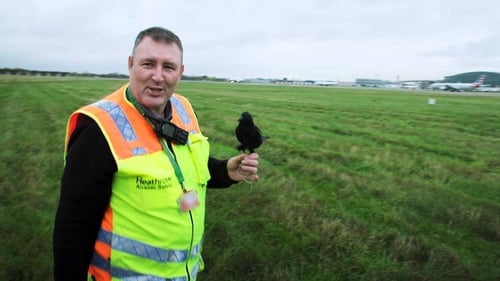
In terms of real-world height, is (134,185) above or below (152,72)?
below

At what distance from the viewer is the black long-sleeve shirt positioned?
1608 mm

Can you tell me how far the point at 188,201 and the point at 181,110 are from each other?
2.26 feet

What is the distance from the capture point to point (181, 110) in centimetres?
227

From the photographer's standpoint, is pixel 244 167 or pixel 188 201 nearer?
pixel 188 201

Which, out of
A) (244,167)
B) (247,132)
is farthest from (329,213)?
(247,132)

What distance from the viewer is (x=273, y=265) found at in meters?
3.55

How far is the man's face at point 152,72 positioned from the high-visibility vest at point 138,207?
91 millimetres

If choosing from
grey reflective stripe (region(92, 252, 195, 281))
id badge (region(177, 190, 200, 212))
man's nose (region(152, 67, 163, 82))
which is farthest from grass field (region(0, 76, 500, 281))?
man's nose (region(152, 67, 163, 82))

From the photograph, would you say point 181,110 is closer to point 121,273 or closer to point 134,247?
point 134,247

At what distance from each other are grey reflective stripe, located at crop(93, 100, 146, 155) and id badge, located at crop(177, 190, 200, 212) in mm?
301

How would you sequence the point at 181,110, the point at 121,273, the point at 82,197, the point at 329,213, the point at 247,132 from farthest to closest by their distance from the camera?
the point at 329,213 < the point at 181,110 < the point at 247,132 < the point at 121,273 < the point at 82,197

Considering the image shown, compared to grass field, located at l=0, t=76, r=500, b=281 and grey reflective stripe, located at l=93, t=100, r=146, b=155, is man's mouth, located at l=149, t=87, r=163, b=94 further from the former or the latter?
grass field, located at l=0, t=76, r=500, b=281

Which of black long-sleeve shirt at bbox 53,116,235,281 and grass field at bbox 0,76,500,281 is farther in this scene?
grass field at bbox 0,76,500,281

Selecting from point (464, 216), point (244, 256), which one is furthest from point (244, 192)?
point (464, 216)
